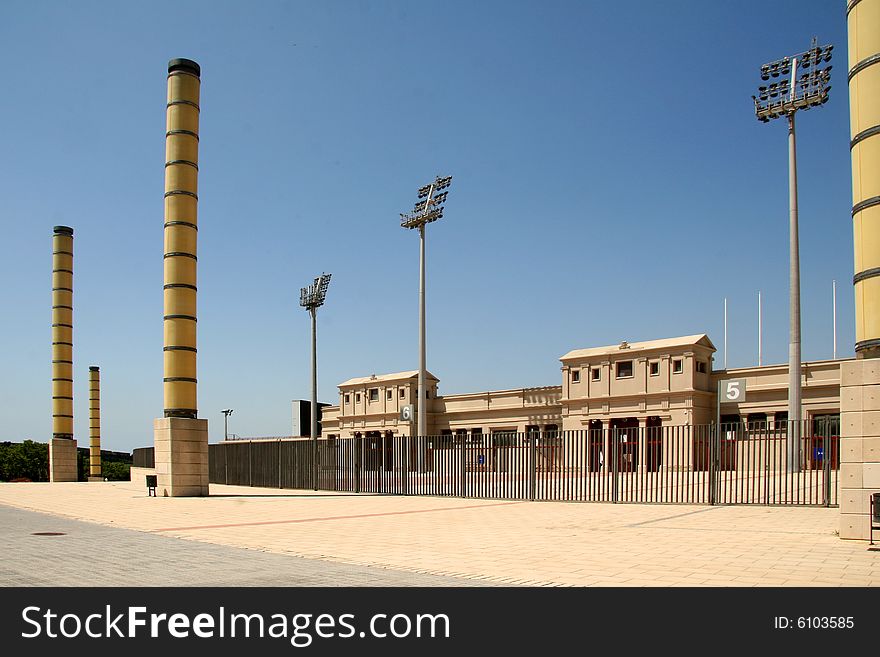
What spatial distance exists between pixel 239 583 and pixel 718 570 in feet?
17.2

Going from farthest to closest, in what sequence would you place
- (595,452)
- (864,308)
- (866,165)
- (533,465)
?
(533,465) → (595,452) → (866,165) → (864,308)

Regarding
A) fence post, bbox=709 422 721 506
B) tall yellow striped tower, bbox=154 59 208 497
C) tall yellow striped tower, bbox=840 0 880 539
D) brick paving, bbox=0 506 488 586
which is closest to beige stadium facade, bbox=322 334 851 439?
fence post, bbox=709 422 721 506

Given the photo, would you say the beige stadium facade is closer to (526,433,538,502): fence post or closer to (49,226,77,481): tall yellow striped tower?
(526,433,538,502): fence post

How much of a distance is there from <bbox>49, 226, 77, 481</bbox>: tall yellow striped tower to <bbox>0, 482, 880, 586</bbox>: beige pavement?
22.6 m

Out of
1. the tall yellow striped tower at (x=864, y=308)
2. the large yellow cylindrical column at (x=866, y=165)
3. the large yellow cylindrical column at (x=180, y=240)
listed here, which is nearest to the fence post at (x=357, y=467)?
the large yellow cylindrical column at (x=180, y=240)

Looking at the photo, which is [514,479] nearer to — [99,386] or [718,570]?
[718,570]

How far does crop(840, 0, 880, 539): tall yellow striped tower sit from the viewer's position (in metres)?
11.6

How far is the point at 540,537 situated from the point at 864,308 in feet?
19.7

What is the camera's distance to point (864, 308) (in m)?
11.8

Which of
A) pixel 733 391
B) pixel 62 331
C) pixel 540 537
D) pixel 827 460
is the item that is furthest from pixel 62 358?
pixel 827 460

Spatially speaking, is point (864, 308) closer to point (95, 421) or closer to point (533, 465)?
point (533, 465)

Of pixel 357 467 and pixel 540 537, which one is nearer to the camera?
pixel 540 537
